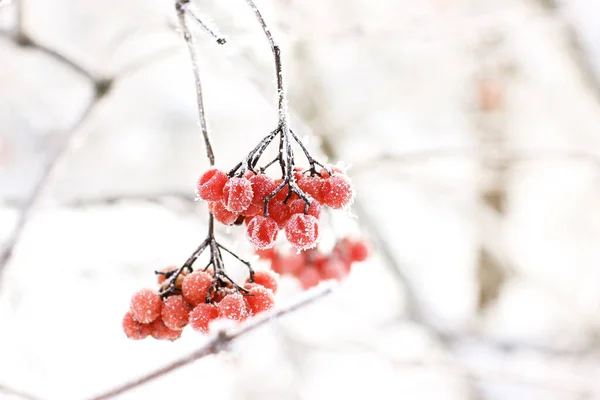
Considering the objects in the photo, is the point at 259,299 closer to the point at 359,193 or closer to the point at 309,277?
the point at 309,277

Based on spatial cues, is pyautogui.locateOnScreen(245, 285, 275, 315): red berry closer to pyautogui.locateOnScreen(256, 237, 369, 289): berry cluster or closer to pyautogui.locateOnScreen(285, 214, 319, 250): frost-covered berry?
pyautogui.locateOnScreen(285, 214, 319, 250): frost-covered berry

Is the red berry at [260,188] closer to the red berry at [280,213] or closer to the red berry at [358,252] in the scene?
the red berry at [280,213]

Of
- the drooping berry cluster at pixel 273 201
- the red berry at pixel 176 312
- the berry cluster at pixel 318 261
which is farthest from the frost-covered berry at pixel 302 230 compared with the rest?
the berry cluster at pixel 318 261

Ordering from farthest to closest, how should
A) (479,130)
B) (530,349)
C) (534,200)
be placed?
(534,200) → (479,130) → (530,349)

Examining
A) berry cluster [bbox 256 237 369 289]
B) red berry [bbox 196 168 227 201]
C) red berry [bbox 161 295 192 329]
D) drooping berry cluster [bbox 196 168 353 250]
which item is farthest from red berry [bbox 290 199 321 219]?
berry cluster [bbox 256 237 369 289]

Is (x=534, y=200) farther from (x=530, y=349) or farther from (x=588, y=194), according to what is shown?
(x=530, y=349)

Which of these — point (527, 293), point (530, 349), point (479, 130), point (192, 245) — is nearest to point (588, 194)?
point (527, 293)
